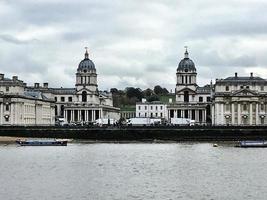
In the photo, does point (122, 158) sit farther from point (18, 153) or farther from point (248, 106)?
point (248, 106)

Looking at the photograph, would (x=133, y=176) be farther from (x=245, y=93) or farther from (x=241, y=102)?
(x=241, y=102)

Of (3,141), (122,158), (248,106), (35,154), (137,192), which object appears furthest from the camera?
(248,106)

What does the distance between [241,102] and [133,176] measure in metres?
112

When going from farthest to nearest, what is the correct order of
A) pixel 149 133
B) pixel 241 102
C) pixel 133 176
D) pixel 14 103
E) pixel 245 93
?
pixel 241 102 < pixel 245 93 < pixel 14 103 < pixel 149 133 < pixel 133 176

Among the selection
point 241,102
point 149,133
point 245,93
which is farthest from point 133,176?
point 241,102

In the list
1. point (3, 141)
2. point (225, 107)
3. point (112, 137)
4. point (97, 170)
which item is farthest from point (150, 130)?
point (97, 170)

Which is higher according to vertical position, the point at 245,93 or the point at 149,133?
the point at 245,93

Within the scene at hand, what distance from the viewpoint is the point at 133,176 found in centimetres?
6812

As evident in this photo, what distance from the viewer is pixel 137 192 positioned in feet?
190

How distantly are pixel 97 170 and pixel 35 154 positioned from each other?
2581 centimetres

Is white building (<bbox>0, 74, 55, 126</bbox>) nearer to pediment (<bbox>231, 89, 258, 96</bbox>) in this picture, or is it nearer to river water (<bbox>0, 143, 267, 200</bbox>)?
pediment (<bbox>231, 89, 258, 96</bbox>)

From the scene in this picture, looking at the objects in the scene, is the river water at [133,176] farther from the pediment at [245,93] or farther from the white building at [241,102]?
the white building at [241,102]

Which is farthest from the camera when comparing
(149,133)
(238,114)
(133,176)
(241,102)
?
(238,114)

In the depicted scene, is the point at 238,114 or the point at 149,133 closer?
the point at 149,133
